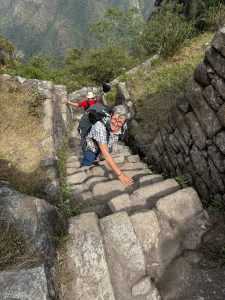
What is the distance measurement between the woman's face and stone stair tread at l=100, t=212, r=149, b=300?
1.37 meters

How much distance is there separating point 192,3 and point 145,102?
286 inches

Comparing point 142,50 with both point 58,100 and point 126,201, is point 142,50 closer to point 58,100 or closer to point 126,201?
point 58,100

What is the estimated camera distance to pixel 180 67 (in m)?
Answer: 8.85

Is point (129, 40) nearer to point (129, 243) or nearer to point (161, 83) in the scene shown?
point (161, 83)

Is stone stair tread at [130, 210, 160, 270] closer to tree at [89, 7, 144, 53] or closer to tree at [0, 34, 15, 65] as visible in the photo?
tree at [0, 34, 15, 65]

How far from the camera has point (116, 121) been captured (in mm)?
3764

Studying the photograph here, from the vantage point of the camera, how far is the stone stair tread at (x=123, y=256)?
242cm

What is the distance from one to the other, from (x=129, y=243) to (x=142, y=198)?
0.80m

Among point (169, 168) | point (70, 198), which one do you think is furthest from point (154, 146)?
point (70, 198)

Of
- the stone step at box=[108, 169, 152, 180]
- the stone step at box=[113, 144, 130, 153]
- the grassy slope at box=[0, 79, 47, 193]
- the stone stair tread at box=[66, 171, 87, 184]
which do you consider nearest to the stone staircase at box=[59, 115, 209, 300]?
the stone step at box=[108, 169, 152, 180]

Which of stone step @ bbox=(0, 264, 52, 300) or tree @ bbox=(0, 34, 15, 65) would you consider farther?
tree @ bbox=(0, 34, 15, 65)

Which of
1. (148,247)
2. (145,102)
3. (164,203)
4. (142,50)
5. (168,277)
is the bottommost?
(168,277)

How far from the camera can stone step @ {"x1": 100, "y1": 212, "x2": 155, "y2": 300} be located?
241 cm

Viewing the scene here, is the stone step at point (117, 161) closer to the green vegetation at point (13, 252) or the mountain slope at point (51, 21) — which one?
the green vegetation at point (13, 252)
